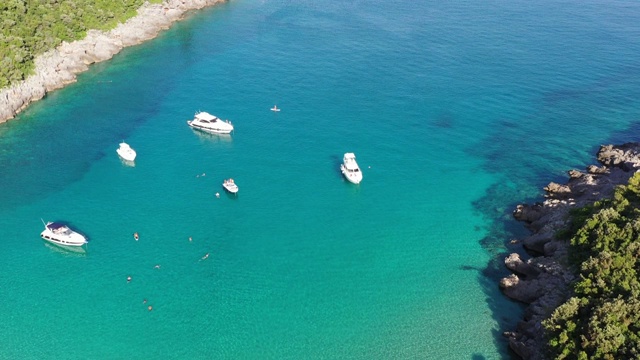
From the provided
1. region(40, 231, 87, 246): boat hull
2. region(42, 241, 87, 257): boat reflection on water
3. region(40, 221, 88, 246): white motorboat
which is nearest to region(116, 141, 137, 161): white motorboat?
region(40, 221, 88, 246): white motorboat

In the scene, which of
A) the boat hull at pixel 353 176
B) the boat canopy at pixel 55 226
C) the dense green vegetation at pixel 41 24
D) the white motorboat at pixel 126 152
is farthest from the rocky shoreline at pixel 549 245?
the dense green vegetation at pixel 41 24

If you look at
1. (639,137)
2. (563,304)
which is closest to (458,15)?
(639,137)

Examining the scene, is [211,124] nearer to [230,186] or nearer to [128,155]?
[128,155]

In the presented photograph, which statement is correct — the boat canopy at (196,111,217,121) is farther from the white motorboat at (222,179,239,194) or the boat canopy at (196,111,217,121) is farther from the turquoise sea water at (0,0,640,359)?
the white motorboat at (222,179,239,194)

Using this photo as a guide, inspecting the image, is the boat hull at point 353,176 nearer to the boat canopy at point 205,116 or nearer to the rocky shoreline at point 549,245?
the rocky shoreline at point 549,245

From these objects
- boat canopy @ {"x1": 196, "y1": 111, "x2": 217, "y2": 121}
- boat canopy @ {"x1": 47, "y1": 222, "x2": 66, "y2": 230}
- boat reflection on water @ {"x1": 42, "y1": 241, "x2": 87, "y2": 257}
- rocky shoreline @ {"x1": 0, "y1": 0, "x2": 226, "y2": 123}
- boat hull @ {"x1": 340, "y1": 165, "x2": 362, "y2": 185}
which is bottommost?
boat reflection on water @ {"x1": 42, "y1": 241, "x2": 87, "y2": 257}
